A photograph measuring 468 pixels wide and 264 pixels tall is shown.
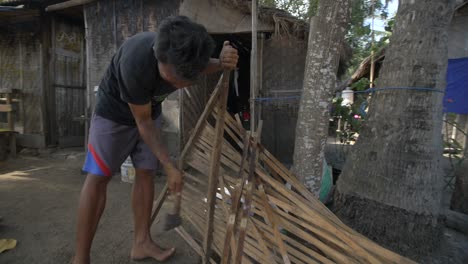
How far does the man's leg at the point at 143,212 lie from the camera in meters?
1.94

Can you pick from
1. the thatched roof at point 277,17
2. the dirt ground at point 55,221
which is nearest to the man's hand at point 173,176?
the dirt ground at point 55,221


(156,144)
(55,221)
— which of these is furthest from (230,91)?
(156,144)

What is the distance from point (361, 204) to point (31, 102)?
641 centimetres

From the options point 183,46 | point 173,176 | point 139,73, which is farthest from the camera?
point 173,176

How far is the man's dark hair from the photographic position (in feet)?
Answer: 3.79

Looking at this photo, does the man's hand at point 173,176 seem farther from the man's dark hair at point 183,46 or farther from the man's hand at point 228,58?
the man's hand at point 228,58

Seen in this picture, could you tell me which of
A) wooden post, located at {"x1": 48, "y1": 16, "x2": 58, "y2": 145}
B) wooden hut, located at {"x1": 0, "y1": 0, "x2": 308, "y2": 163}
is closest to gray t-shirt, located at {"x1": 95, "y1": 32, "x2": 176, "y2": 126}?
wooden hut, located at {"x1": 0, "y1": 0, "x2": 308, "y2": 163}

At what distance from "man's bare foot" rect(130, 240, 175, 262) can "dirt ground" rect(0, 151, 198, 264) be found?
0.21 feet

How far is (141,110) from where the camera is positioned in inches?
56.1

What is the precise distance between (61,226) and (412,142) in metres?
3.03

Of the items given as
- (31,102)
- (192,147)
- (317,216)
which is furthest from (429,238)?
(31,102)

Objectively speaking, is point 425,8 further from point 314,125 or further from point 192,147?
point 192,147

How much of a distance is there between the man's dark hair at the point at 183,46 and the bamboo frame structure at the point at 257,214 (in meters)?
0.40

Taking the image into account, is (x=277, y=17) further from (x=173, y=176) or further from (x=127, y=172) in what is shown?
(x=173, y=176)
